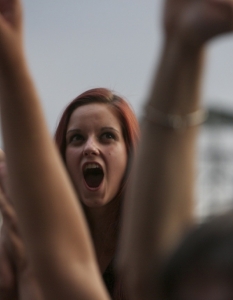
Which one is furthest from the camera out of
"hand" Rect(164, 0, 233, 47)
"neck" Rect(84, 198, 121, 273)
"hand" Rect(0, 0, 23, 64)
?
"neck" Rect(84, 198, 121, 273)

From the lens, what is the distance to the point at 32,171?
136 centimetres

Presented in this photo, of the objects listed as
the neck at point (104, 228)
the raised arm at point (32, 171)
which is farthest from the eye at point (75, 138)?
the raised arm at point (32, 171)

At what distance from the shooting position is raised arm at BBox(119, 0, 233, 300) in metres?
1.07

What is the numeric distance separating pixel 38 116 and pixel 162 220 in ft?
1.21

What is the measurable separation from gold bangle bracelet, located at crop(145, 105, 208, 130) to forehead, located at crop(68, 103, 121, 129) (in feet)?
5.25

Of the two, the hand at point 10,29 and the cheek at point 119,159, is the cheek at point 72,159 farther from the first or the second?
the hand at point 10,29

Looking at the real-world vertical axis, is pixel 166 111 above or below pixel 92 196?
above

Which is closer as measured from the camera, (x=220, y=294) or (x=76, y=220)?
(x=220, y=294)

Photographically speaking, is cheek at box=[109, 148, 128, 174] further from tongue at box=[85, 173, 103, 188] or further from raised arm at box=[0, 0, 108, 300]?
raised arm at box=[0, 0, 108, 300]

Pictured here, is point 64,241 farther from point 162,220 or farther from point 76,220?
point 162,220

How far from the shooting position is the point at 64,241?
4.57ft

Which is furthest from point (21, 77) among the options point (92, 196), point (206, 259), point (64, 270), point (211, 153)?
point (211, 153)

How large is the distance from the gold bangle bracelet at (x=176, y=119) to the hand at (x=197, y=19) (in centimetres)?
10

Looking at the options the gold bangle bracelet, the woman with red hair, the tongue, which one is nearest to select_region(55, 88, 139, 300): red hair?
the woman with red hair
